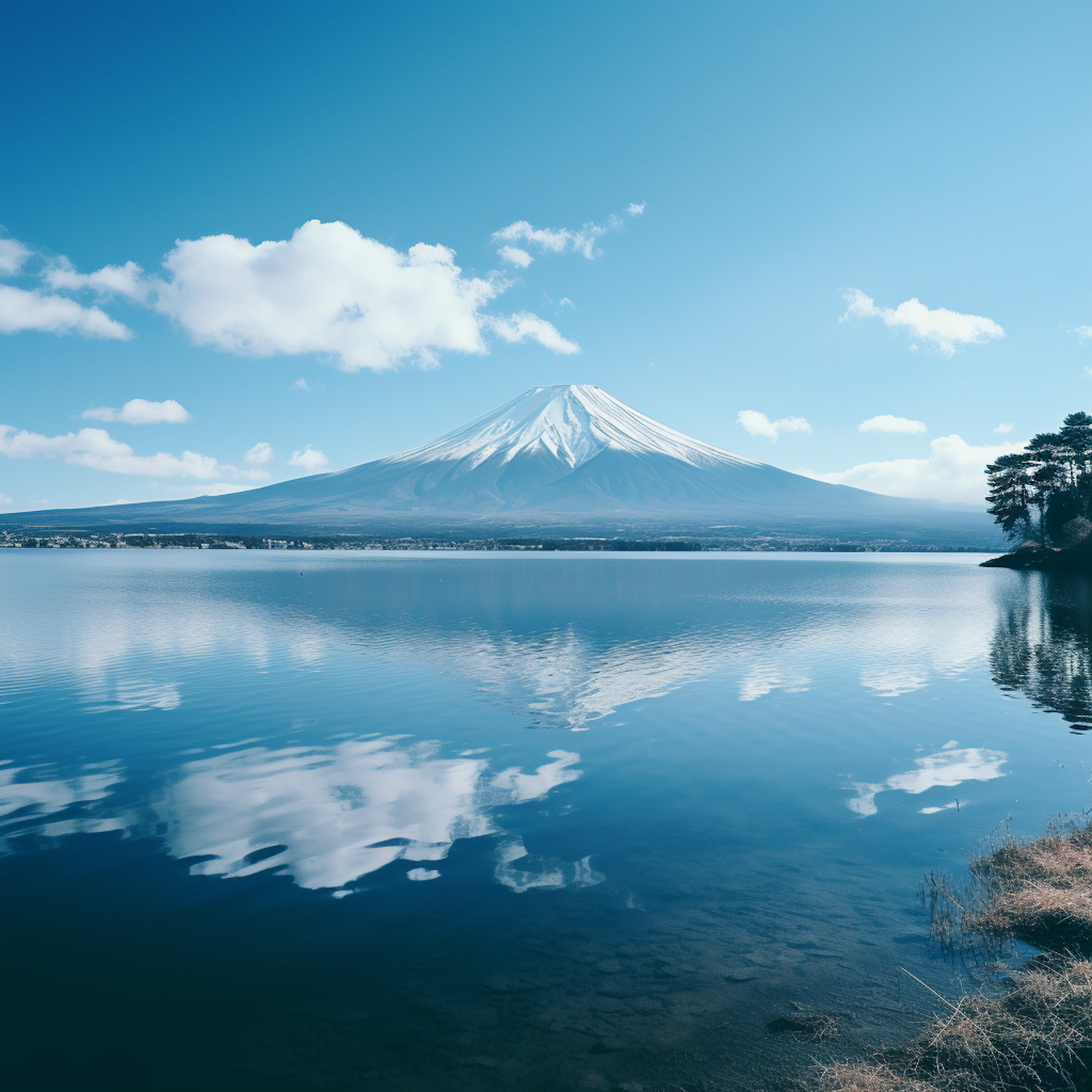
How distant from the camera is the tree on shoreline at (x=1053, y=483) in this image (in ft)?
293

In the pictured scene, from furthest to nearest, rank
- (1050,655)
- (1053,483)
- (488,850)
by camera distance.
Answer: (1053,483) → (1050,655) → (488,850)

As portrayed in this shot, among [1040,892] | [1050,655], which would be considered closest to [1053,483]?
[1050,655]

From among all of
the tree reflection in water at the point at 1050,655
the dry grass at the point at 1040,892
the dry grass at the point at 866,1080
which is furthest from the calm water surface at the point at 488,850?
the dry grass at the point at 1040,892

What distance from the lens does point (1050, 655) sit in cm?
3247

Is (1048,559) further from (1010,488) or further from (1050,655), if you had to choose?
(1050,655)

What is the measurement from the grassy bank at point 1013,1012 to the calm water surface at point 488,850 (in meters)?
0.47

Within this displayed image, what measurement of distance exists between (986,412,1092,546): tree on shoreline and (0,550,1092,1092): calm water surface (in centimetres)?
7056

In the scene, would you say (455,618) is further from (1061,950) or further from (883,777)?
(1061,950)

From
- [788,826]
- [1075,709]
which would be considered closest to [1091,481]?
[1075,709]

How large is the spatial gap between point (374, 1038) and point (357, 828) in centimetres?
597

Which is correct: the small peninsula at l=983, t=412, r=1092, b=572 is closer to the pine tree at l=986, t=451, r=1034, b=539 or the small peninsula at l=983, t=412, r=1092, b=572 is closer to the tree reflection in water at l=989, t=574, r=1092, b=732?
the pine tree at l=986, t=451, r=1034, b=539

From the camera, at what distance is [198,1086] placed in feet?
23.3

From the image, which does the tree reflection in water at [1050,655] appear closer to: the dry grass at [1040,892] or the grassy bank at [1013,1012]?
the dry grass at [1040,892]

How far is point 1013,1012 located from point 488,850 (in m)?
7.92
